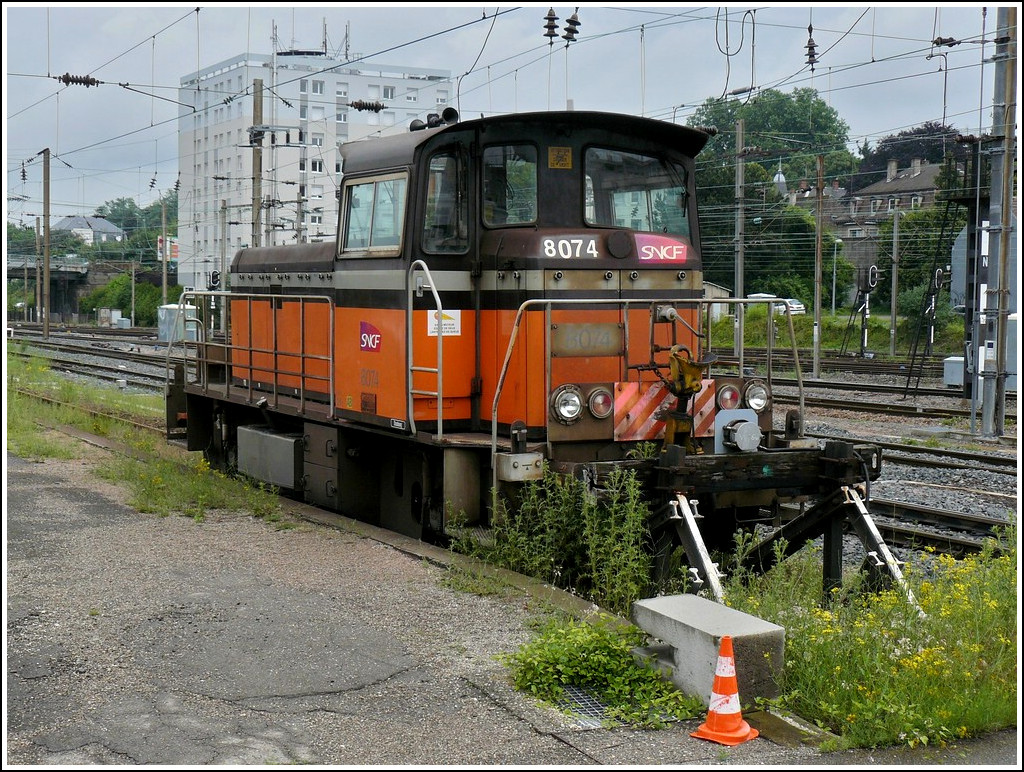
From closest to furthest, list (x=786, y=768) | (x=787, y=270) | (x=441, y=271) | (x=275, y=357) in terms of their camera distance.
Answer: (x=786, y=768) → (x=441, y=271) → (x=275, y=357) → (x=787, y=270)

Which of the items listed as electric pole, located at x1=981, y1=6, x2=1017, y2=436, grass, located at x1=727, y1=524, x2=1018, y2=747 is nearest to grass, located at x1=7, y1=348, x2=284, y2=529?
grass, located at x1=727, y1=524, x2=1018, y2=747

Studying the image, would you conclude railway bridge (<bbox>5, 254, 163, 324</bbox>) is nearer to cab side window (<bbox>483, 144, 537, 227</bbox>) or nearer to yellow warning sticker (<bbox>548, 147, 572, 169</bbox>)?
cab side window (<bbox>483, 144, 537, 227</bbox>)

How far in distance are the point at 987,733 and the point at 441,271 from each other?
17.9 ft

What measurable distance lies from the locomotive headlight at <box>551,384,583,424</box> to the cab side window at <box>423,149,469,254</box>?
5.60 ft

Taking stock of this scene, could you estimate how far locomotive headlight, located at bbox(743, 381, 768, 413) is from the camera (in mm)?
8898

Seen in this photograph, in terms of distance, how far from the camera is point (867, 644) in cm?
573

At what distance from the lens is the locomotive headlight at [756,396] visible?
350 inches

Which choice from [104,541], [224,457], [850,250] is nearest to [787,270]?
[850,250]

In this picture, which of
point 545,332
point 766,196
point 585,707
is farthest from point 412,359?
point 766,196

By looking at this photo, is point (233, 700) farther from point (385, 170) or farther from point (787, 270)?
point (787, 270)

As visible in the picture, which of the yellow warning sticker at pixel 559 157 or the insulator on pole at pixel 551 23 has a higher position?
the insulator on pole at pixel 551 23

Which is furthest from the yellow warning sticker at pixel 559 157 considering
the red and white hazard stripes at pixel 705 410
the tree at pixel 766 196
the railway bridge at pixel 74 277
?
the railway bridge at pixel 74 277

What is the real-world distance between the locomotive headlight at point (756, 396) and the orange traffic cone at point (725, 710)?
13.0 feet

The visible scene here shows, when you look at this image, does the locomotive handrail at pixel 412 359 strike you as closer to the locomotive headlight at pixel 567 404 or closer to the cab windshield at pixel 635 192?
the locomotive headlight at pixel 567 404
